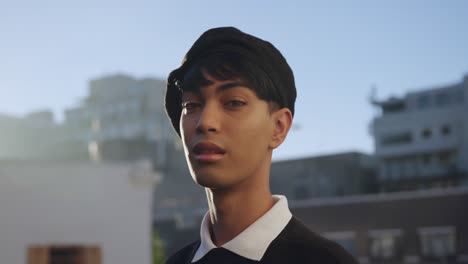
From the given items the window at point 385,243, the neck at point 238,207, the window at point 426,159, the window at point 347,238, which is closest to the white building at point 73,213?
the neck at point 238,207

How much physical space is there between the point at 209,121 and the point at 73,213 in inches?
500

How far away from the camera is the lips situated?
7.30 ft

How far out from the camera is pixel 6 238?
13906 mm

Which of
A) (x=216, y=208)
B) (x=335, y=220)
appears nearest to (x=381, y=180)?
(x=335, y=220)

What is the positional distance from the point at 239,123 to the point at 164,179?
4708 centimetres

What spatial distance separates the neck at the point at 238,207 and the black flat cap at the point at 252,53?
0.28 meters

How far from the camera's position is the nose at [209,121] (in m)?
2.21

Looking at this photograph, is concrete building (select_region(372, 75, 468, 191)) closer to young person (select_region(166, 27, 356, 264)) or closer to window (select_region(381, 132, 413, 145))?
window (select_region(381, 132, 413, 145))

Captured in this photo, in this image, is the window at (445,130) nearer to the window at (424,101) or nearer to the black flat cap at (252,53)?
the window at (424,101)

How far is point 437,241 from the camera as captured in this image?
33.9 m

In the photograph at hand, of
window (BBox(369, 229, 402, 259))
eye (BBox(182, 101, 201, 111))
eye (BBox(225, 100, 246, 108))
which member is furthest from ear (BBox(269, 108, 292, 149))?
window (BBox(369, 229, 402, 259))

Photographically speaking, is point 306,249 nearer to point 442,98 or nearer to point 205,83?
point 205,83

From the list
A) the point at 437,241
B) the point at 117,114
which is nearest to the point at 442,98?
the point at 437,241

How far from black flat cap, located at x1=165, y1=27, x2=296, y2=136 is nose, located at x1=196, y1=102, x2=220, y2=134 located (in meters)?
0.18
